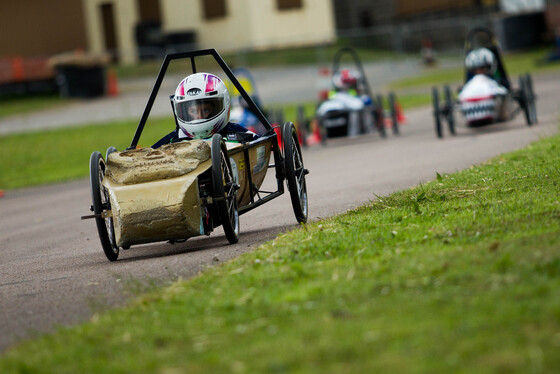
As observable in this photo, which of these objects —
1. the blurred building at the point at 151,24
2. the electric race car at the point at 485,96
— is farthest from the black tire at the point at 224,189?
the blurred building at the point at 151,24

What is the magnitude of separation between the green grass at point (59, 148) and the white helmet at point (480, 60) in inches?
333

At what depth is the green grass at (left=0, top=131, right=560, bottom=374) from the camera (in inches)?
171

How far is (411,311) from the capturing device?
16.3ft

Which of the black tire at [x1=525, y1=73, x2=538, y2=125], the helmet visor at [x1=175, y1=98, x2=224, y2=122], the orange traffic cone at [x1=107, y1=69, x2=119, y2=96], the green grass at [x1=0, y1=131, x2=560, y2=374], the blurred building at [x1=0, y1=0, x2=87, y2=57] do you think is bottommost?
the green grass at [x1=0, y1=131, x2=560, y2=374]

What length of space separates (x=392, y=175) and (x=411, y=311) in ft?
27.8

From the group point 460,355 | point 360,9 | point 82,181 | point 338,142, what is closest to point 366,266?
point 460,355

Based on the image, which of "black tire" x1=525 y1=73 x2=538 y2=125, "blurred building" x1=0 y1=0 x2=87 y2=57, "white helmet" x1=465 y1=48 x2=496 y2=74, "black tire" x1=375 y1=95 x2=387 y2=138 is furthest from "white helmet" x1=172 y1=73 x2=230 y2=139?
"blurred building" x1=0 y1=0 x2=87 y2=57

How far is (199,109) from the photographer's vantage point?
975cm

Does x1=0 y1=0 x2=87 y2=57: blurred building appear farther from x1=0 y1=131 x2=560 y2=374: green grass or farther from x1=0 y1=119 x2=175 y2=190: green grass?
x1=0 y1=131 x2=560 y2=374: green grass

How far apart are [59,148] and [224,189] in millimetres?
20269

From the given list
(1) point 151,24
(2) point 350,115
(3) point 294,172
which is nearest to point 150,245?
(3) point 294,172

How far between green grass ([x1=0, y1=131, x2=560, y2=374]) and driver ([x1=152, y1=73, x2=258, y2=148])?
2.37 metres

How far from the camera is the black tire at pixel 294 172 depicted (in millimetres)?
9125

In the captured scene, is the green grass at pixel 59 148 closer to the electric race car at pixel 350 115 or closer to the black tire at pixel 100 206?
the electric race car at pixel 350 115
